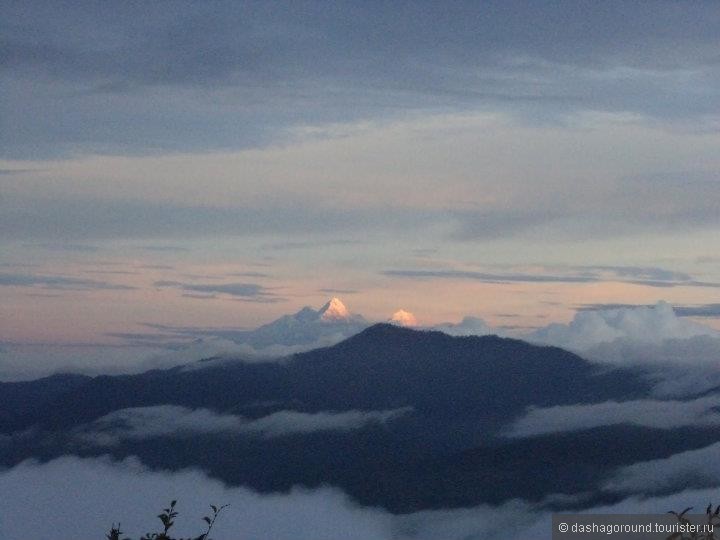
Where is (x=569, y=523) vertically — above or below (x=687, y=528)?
below

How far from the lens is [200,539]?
26609 mm

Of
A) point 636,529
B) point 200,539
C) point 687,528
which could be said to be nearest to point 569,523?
point 636,529

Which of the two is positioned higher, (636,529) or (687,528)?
(687,528)

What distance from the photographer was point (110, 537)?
26.0 metres

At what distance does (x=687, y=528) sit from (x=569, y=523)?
29.5 m

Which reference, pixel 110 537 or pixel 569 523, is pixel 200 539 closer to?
pixel 110 537

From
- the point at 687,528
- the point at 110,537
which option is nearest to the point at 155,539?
the point at 110,537

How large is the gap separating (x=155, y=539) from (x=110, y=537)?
0.96 meters

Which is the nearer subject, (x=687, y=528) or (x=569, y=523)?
(x=687, y=528)

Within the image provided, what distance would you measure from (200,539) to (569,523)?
25969mm

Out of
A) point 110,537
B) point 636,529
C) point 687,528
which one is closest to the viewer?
point 687,528

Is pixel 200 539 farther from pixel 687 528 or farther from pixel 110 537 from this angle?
pixel 687 528

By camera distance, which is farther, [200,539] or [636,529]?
[636,529]

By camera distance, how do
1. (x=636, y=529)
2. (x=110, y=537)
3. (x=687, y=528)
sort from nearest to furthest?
(x=687, y=528)
(x=110, y=537)
(x=636, y=529)
